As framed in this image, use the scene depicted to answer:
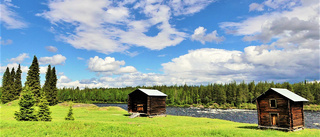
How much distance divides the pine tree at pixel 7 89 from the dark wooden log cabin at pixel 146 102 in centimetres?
6128

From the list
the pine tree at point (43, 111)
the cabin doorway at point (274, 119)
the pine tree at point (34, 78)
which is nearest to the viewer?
the pine tree at point (43, 111)

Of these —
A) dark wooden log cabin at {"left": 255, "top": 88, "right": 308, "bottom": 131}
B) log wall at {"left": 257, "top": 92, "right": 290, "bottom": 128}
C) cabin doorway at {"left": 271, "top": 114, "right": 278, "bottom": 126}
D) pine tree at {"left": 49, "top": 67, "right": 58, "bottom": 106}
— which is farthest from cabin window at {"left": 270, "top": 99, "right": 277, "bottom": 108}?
pine tree at {"left": 49, "top": 67, "right": 58, "bottom": 106}

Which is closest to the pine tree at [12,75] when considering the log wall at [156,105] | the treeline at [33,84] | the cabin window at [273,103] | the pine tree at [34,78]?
the treeline at [33,84]

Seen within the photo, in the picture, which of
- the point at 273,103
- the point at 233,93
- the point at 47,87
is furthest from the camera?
the point at 233,93

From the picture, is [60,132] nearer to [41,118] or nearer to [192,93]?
[41,118]

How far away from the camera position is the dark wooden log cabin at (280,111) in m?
31.1

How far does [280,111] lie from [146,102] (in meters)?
29.1

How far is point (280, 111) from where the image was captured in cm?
3198

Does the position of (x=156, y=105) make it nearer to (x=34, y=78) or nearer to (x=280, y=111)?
(x=280, y=111)

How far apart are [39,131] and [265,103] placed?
3205 cm

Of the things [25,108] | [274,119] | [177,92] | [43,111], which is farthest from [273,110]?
[177,92]

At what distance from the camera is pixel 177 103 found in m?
140

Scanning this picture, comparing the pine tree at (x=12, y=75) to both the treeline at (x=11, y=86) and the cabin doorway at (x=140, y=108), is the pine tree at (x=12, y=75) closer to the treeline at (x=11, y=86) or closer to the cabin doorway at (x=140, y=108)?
the treeline at (x=11, y=86)

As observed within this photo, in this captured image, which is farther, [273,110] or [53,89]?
[53,89]
